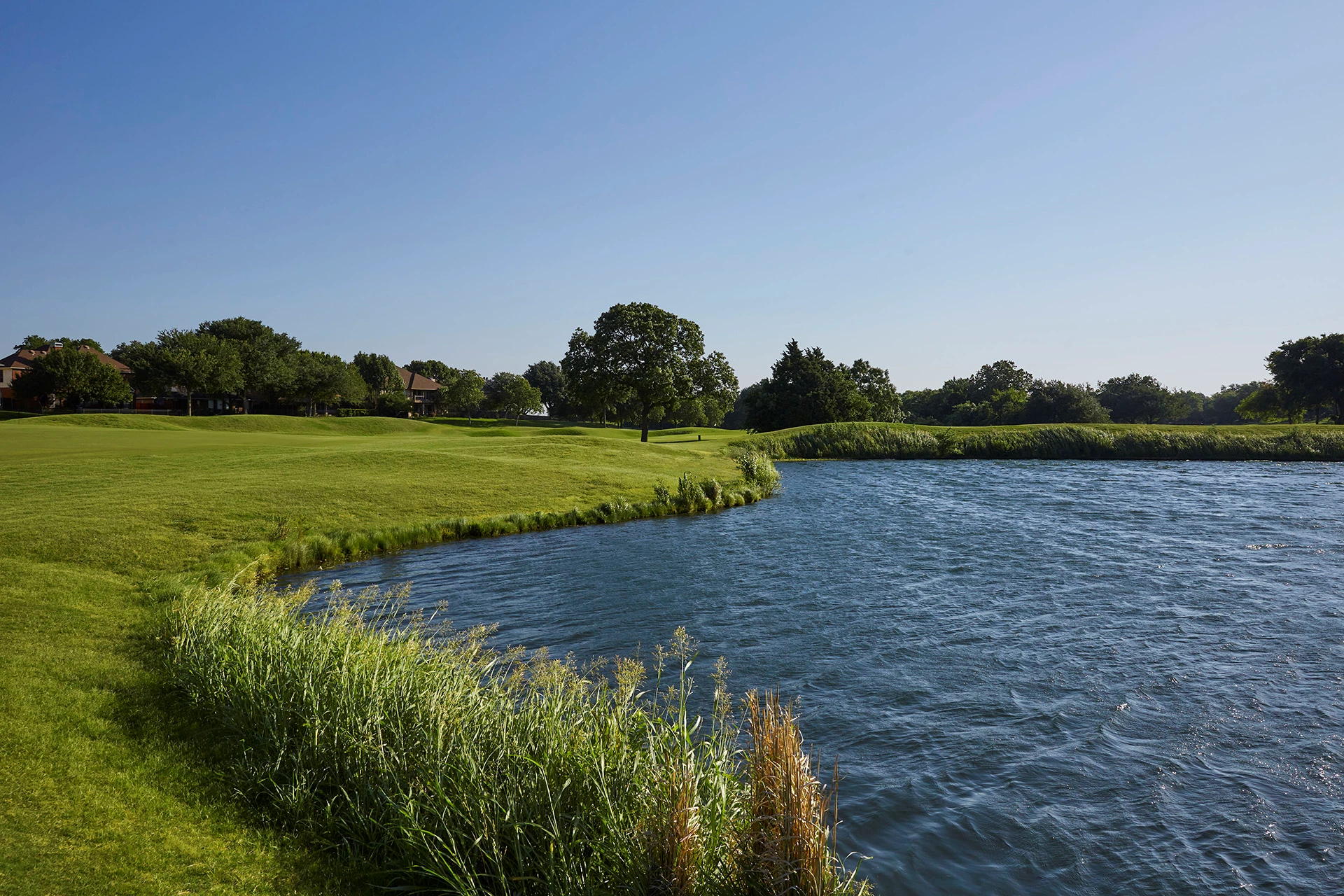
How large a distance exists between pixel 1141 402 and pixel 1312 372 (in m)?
29.4

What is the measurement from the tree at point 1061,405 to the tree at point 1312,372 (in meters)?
16.2

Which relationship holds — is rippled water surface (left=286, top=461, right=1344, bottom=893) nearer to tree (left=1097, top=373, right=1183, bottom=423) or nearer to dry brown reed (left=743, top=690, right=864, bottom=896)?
dry brown reed (left=743, top=690, right=864, bottom=896)

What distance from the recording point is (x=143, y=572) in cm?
1479

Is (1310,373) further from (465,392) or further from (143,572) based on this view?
(465,392)

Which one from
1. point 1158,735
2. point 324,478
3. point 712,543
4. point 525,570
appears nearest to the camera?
point 1158,735

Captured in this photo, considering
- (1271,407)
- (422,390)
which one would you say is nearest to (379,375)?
(422,390)

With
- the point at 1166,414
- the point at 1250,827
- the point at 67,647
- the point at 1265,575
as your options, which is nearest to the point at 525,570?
the point at 67,647

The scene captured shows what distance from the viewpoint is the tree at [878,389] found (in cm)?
8638

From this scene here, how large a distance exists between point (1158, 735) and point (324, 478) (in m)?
24.6

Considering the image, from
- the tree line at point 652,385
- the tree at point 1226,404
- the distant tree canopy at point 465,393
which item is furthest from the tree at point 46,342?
the tree at point 1226,404

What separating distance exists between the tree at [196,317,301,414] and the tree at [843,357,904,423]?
6555cm

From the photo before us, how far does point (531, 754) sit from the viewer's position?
636 cm

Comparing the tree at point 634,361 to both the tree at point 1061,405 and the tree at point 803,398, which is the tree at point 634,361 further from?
the tree at point 1061,405

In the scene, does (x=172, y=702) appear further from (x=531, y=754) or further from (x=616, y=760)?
(x=616, y=760)
